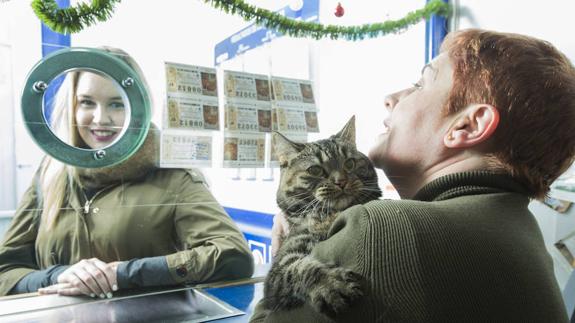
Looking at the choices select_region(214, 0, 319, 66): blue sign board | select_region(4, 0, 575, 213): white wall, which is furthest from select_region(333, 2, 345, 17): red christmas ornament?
select_region(214, 0, 319, 66): blue sign board

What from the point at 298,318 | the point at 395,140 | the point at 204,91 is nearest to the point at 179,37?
the point at 204,91

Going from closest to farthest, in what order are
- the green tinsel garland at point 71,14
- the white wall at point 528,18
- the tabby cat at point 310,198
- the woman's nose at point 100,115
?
the tabby cat at point 310,198
the green tinsel garland at point 71,14
the woman's nose at point 100,115
the white wall at point 528,18

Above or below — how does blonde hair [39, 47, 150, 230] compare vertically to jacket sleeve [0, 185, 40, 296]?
above

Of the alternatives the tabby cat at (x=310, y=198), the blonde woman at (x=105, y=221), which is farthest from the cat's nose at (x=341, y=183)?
the blonde woman at (x=105, y=221)

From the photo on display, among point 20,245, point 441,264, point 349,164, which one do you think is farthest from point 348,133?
point 20,245

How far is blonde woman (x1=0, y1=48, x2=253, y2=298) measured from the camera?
1.01 metres

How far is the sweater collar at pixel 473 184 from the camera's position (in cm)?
70

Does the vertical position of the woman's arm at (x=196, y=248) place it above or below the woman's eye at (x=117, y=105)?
below

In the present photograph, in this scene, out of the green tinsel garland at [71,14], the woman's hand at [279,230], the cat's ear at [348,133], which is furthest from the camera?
the cat's ear at [348,133]

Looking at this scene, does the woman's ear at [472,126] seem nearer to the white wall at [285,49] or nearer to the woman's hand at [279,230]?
the woman's hand at [279,230]

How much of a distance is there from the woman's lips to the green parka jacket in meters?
0.11

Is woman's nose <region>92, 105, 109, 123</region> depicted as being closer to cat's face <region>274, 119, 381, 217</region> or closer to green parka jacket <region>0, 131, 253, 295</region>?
green parka jacket <region>0, 131, 253, 295</region>

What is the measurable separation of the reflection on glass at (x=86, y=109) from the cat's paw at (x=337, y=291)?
744 millimetres

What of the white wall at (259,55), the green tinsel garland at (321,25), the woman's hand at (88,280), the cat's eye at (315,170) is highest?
the green tinsel garland at (321,25)
